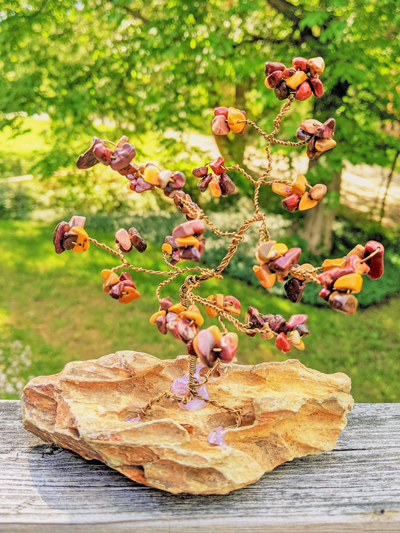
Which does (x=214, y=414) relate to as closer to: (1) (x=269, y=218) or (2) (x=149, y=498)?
(2) (x=149, y=498)

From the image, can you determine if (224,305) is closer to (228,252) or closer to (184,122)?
(228,252)

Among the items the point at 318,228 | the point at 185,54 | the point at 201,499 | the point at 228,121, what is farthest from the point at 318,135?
the point at 318,228

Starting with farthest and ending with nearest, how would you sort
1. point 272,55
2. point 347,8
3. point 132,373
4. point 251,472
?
1. point 272,55
2. point 347,8
3. point 132,373
4. point 251,472

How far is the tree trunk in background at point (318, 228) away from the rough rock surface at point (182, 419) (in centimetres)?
352

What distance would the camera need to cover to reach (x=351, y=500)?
1487 mm

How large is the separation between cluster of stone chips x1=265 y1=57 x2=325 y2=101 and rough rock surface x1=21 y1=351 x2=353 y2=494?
109 cm

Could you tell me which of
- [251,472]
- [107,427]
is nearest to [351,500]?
[251,472]

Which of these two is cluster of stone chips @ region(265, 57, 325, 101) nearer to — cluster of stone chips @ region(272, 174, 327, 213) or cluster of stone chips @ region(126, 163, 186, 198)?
cluster of stone chips @ region(272, 174, 327, 213)

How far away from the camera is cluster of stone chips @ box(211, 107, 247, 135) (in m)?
1.47

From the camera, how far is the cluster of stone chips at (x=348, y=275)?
1200 millimetres

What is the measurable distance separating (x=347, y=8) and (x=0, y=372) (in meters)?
4.11

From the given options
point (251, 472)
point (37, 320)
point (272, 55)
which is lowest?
point (37, 320)

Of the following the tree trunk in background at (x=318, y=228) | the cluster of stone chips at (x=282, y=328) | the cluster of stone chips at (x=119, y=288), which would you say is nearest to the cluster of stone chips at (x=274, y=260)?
the cluster of stone chips at (x=282, y=328)

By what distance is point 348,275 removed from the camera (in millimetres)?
1198
